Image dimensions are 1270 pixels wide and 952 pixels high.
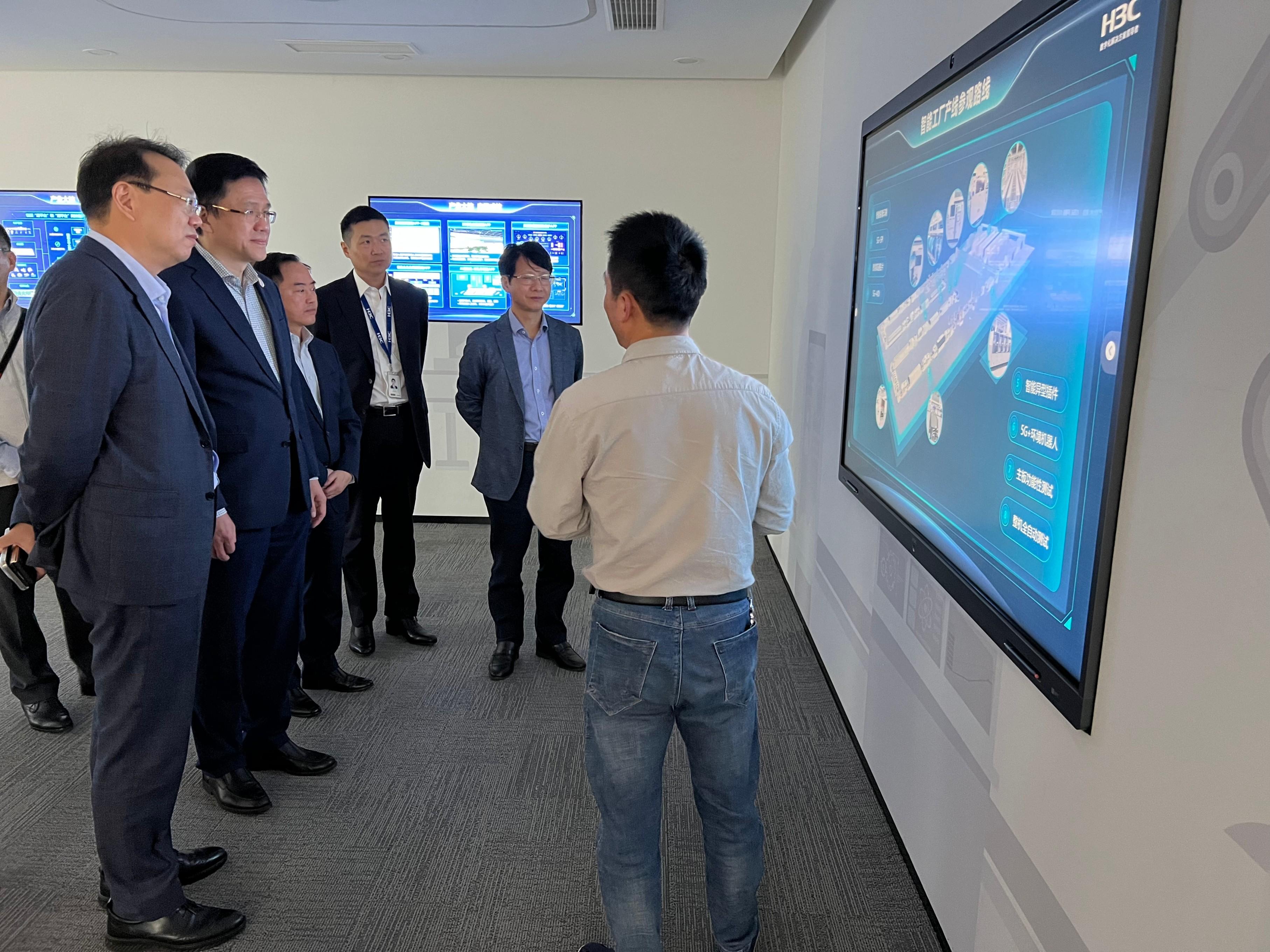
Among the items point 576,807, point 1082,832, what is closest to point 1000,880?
point 1082,832

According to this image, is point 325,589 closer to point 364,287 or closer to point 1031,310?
point 364,287

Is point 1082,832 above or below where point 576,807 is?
above

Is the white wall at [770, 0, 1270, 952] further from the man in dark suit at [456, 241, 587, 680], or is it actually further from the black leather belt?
the man in dark suit at [456, 241, 587, 680]

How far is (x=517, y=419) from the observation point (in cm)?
322

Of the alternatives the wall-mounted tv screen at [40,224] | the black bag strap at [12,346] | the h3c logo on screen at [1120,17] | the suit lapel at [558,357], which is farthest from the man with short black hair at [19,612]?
the h3c logo on screen at [1120,17]

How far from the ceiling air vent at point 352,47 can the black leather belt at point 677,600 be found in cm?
392

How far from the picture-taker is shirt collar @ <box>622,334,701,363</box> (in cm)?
154

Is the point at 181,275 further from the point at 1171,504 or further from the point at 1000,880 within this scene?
the point at 1000,880

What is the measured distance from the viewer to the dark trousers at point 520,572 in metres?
3.29

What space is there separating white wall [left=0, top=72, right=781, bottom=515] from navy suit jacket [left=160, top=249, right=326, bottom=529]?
319cm

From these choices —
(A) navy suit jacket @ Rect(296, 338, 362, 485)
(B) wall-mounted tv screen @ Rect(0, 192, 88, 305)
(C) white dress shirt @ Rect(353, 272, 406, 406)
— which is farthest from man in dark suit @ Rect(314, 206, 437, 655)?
(B) wall-mounted tv screen @ Rect(0, 192, 88, 305)

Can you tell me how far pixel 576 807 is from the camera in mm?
2506

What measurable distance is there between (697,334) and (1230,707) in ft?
15.1

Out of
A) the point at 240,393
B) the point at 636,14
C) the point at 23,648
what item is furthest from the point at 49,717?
the point at 636,14
